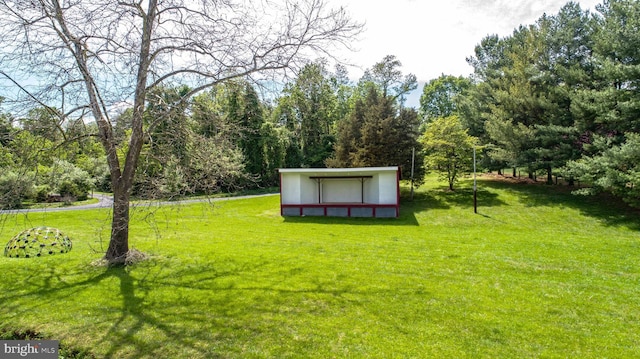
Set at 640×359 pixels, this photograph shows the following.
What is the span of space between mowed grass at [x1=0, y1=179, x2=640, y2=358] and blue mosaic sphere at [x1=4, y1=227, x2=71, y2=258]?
→ 0.34 meters

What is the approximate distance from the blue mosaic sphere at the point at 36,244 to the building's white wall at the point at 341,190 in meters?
12.2

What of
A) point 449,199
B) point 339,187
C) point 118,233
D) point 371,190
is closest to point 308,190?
point 339,187

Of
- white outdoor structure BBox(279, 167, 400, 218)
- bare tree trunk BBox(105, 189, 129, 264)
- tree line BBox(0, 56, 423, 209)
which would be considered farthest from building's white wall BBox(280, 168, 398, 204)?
bare tree trunk BBox(105, 189, 129, 264)

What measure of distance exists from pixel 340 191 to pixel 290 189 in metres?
3.27

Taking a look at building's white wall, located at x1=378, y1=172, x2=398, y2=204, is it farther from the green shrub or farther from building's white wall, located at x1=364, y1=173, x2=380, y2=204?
the green shrub

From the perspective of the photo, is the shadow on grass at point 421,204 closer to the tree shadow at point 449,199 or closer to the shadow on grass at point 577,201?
the tree shadow at point 449,199

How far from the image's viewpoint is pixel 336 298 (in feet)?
15.5

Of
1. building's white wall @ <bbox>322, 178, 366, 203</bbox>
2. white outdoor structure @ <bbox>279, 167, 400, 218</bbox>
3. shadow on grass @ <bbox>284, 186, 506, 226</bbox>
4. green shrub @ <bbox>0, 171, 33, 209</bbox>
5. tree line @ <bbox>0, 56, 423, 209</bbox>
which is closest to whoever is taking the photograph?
green shrub @ <bbox>0, 171, 33, 209</bbox>

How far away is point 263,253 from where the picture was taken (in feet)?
24.2

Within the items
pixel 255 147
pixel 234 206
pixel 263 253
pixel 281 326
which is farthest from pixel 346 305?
pixel 255 147

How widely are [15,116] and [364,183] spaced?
14527 millimetres

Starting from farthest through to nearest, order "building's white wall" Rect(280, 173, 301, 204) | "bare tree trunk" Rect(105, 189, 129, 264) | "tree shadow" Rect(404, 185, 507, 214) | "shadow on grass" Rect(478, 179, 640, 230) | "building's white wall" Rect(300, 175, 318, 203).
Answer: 1. "tree shadow" Rect(404, 185, 507, 214)
2. "building's white wall" Rect(300, 175, 318, 203)
3. "building's white wall" Rect(280, 173, 301, 204)
4. "shadow on grass" Rect(478, 179, 640, 230)
5. "bare tree trunk" Rect(105, 189, 129, 264)

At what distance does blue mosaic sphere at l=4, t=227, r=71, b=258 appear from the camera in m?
7.25

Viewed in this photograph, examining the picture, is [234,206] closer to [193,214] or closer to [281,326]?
[193,214]
